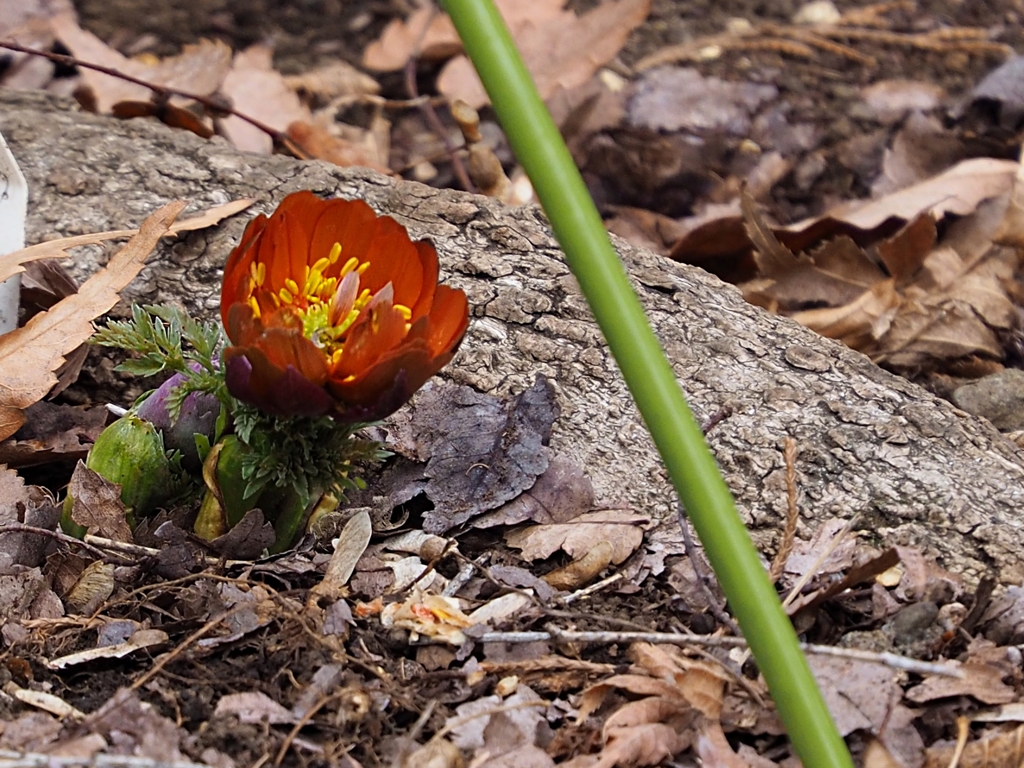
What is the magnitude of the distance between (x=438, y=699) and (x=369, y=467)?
16.7 inches

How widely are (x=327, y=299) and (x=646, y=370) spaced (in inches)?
20.3

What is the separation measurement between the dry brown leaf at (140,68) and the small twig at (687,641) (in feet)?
6.22

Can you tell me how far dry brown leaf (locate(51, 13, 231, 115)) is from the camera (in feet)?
8.61

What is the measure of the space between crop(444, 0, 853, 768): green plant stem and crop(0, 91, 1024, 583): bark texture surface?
24.5 inches

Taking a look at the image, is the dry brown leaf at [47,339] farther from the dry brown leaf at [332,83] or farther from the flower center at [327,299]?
the dry brown leaf at [332,83]

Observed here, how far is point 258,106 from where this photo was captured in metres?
2.69

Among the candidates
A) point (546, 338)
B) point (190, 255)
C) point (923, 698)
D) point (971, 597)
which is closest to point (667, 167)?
point (546, 338)

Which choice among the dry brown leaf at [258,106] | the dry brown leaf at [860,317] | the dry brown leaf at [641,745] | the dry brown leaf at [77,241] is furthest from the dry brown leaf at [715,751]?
the dry brown leaf at [258,106]

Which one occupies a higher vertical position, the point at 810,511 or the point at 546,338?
the point at 546,338

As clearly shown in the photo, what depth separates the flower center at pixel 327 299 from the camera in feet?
3.83

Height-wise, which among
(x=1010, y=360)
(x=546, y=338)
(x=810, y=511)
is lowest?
(x=1010, y=360)

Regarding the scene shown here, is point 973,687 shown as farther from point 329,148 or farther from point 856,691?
point 329,148

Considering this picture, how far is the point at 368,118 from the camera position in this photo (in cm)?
296

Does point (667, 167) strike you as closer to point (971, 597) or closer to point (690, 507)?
point (971, 597)
